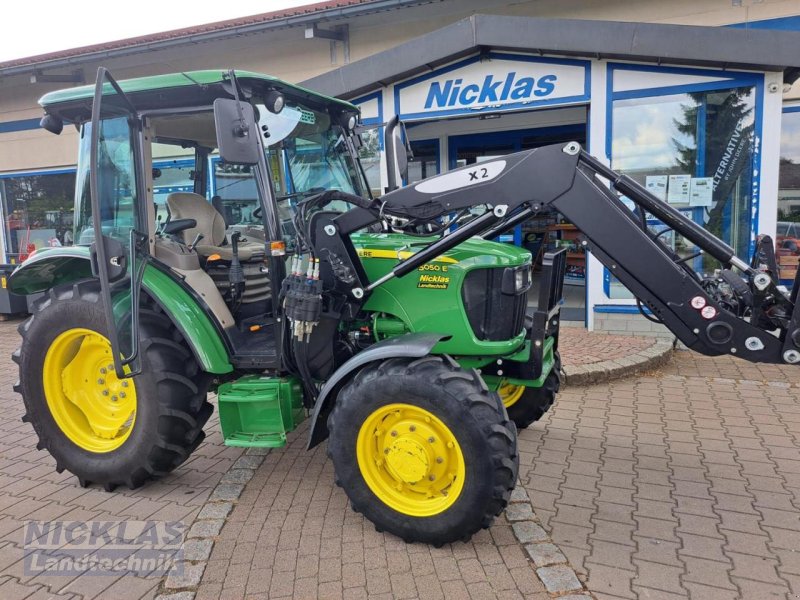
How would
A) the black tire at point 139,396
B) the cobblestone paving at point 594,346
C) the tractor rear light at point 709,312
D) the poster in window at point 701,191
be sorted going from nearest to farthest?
the tractor rear light at point 709,312 < the black tire at point 139,396 < the cobblestone paving at point 594,346 < the poster in window at point 701,191

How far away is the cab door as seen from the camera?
10.4 ft

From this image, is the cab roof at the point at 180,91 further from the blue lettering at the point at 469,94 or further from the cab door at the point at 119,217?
the blue lettering at the point at 469,94

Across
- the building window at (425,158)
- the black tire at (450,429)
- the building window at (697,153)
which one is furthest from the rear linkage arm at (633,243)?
the building window at (425,158)

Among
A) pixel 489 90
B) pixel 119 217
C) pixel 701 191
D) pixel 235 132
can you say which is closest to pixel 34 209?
pixel 489 90

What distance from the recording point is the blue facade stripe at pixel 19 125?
11.6 meters

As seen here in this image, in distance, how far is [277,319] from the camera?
141 inches

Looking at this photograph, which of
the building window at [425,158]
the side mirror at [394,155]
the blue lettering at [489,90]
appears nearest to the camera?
the side mirror at [394,155]

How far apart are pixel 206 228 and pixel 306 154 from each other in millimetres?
913

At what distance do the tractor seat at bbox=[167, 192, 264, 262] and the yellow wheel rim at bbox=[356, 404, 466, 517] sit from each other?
172 centimetres

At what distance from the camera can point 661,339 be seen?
7176mm

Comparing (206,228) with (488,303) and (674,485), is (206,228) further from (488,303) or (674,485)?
(674,485)

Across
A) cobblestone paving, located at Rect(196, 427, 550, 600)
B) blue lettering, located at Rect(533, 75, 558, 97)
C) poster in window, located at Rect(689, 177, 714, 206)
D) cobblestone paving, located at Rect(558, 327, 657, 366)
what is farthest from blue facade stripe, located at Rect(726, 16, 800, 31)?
cobblestone paving, located at Rect(196, 427, 550, 600)

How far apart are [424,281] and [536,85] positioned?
16.4 feet

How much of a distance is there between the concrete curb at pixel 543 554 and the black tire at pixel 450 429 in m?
0.32
